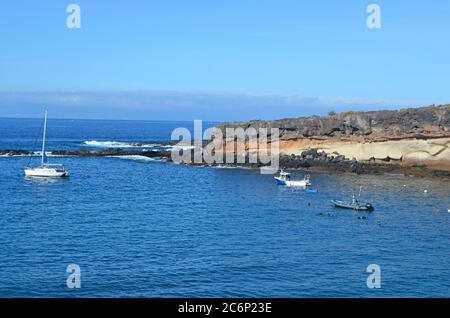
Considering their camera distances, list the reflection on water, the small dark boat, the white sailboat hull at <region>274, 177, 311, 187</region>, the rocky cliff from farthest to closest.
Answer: the rocky cliff → the white sailboat hull at <region>274, 177, 311, 187</region> → the small dark boat → the reflection on water

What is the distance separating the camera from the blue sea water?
26438 millimetres

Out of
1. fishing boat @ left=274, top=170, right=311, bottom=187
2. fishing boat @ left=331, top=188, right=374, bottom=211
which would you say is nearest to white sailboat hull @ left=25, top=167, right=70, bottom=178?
fishing boat @ left=274, top=170, right=311, bottom=187

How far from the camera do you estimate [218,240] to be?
35.8 metres

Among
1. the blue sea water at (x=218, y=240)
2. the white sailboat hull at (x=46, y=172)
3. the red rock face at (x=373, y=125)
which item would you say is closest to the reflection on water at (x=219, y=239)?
the blue sea water at (x=218, y=240)

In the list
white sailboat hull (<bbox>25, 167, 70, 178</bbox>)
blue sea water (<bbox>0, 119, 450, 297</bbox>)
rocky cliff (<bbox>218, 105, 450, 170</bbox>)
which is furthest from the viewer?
rocky cliff (<bbox>218, 105, 450, 170</bbox>)

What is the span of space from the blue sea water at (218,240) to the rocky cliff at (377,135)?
693 inches

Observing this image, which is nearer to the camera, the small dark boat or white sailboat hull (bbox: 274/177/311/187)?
the small dark boat

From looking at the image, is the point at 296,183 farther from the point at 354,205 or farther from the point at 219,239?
the point at 219,239

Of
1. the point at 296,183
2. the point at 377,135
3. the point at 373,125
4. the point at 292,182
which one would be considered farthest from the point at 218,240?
the point at 373,125

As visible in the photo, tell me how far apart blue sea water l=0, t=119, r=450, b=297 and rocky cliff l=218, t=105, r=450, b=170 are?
17615 mm

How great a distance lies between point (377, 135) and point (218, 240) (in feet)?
196

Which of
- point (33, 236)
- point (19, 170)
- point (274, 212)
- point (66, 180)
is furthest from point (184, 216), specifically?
point (19, 170)

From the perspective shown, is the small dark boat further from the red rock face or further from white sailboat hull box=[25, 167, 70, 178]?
the red rock face
